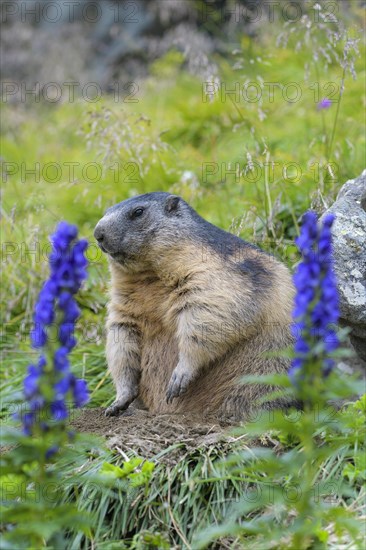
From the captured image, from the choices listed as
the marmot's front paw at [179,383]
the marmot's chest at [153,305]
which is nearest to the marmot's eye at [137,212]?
the marmot's chest at [153,305]

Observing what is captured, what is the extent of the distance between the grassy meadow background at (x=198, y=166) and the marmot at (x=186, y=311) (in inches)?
28.9

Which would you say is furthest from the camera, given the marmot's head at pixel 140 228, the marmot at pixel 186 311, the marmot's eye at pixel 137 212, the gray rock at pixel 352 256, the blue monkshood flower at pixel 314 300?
the marmot's eye at pixel 137 212

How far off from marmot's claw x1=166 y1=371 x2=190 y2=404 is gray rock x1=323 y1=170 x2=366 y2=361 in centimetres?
105

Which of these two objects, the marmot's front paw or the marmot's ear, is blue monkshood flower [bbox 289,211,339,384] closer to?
the marmot's front paw

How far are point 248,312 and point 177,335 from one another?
472 millimetres

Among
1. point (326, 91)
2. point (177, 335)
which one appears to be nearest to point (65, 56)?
point (326, 91)

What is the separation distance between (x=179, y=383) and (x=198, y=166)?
12.6 ft

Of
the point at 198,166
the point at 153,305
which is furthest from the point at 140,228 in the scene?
the point at 198,166

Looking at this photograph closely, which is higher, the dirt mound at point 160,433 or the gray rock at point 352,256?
the gray rock at point 352,256

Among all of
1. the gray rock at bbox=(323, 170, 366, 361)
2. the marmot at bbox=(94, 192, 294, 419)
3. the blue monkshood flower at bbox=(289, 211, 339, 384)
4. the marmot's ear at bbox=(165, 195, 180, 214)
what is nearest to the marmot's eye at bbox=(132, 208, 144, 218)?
the marmot at bbox=(94, 192, 294, 419)

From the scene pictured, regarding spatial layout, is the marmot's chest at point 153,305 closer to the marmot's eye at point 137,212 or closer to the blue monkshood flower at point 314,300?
the marmot's eye at point 137,212

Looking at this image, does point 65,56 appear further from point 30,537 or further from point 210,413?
point 30,537

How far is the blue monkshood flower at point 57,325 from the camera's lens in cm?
317

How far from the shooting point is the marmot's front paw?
5.08 m
